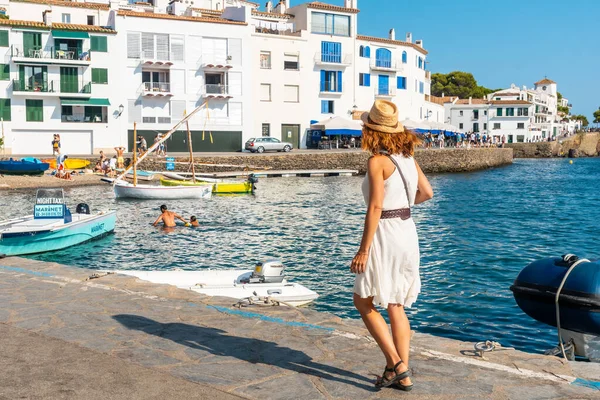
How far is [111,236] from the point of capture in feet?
79.3

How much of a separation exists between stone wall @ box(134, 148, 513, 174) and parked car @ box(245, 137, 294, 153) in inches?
79.3

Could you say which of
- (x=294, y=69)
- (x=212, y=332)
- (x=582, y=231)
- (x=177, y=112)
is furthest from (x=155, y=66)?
(x=212, y=332)

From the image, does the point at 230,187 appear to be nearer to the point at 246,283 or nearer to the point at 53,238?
the point at 53,238

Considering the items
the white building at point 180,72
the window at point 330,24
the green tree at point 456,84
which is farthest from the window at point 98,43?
the green tree at point 456,84

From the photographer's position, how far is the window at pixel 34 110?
2154 inches

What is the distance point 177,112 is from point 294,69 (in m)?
13.5

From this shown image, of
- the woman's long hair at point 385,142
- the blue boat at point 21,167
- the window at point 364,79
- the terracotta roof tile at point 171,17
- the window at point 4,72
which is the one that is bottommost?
the blue boat at point 21,167

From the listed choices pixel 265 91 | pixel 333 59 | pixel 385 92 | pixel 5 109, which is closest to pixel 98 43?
pixel 5 109

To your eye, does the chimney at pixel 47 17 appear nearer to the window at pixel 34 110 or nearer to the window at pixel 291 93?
the window at pixel 34 110

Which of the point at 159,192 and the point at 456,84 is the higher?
the point at 456,84

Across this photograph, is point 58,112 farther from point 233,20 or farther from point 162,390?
point 162,390

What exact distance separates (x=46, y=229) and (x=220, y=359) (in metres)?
14.2

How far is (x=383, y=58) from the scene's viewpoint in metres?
74.0

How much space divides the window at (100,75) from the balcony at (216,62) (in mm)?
8253
